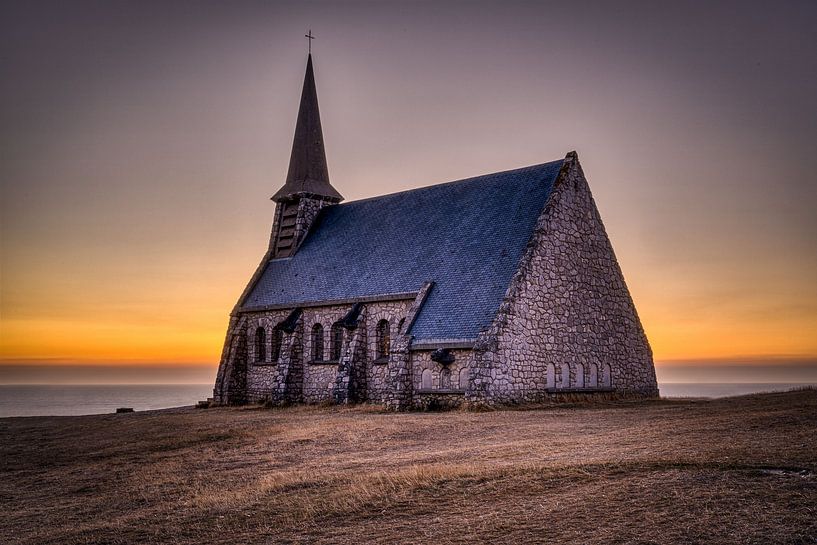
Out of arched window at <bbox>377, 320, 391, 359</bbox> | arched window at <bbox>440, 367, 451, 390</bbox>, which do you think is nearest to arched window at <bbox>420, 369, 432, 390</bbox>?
arched window at <bbox>440, 367, 451, 390</bbox>

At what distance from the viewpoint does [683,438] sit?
60.8 feet

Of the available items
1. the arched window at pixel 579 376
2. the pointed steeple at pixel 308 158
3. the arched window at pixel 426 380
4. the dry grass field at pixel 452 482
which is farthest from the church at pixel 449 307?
the dry grass field at pixel 452 482

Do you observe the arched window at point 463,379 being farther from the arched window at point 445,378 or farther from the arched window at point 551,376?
the arched window at point 551,376

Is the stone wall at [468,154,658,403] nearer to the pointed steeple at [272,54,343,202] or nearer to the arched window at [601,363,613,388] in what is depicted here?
the arched window at [601,363,613,388]

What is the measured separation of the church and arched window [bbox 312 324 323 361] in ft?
0.21

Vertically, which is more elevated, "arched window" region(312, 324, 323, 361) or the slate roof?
the slate roof

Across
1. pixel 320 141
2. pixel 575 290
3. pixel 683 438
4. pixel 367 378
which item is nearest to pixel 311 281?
pixel 367 378

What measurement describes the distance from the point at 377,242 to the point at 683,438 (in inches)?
1107

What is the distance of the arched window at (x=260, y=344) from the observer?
48781mm

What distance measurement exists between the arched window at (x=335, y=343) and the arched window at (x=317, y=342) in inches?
46.4

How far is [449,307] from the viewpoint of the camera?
119 feet

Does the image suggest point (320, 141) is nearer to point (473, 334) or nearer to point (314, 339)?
point (314, 339)

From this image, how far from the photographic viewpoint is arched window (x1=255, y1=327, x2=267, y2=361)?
48781mm

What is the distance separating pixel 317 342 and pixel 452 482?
2920cm
